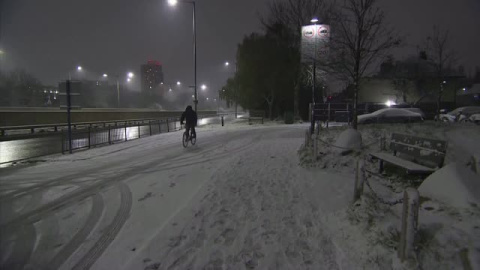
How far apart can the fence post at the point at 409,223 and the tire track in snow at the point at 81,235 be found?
14.2ft

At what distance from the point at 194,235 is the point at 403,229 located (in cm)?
287

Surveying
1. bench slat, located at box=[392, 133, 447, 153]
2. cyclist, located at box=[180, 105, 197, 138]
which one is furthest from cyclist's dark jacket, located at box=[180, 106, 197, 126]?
bench slat, located at box=[392, 133, 447, 153]

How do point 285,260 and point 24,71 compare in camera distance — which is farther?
point 24,71

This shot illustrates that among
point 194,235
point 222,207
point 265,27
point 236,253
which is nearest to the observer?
point 236,253

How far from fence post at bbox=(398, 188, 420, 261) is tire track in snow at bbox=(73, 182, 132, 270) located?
12.9ft

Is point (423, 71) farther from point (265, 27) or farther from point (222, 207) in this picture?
point (222, 207)

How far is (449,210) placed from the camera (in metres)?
4.09

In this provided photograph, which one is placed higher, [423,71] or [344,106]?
[423,71]

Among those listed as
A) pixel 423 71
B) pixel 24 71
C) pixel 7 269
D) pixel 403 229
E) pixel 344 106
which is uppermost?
pixel 24 71

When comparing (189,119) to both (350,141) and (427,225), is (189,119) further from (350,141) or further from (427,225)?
(427,225)

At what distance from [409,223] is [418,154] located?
4.11 metres

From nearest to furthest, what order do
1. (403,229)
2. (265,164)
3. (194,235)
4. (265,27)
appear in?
(403,229) < (194,235) < (265,164) < (265,27)

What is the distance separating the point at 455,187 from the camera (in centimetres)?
435

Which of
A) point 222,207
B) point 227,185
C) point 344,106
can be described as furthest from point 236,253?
point 344,106
